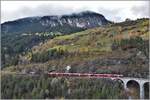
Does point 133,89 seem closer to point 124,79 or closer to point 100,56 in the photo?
point 124,79

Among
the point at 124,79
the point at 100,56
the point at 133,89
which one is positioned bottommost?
the point at 133,89

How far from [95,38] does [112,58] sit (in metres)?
35.7

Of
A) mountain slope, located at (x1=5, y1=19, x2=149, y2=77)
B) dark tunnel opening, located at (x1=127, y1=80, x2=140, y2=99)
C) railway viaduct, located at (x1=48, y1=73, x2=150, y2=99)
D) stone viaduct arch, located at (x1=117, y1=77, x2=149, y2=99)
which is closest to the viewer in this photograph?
dark tunnel opening, located at (x1=127, y1=80, x2=140, y2=99)

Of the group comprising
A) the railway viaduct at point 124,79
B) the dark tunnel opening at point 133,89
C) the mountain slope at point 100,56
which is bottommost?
the dark tunnel opening at point 133,89

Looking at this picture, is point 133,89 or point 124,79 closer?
point 133,89

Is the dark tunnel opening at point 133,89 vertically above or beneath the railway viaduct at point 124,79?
beneath

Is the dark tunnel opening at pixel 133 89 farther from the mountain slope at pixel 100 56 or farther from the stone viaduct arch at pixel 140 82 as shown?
the mountain slope at pixel 100 56

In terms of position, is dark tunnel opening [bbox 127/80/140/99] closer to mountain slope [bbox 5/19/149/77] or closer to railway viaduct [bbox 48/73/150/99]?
railway viaduct [bbox 48/73/150/99]

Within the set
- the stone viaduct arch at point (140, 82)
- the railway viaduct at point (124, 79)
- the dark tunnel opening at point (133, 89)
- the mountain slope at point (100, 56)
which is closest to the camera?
the dark tunnel opening at point (133, 89)

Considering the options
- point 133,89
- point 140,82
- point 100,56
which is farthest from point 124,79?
point 100,56

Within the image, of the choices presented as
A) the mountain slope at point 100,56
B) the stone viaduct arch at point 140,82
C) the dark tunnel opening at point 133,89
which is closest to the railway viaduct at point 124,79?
the stone viaduct arch at point 140,82

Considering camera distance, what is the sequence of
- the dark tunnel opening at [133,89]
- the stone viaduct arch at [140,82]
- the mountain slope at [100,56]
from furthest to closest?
the mountain slope at [100,56]
the stone viaduct arch at [140,82]
the dark tunnel opening at [133,89]

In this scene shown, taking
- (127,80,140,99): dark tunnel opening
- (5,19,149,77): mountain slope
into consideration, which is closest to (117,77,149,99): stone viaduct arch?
(127,80,140,99): dark tunnel opening

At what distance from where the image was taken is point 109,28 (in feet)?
452
